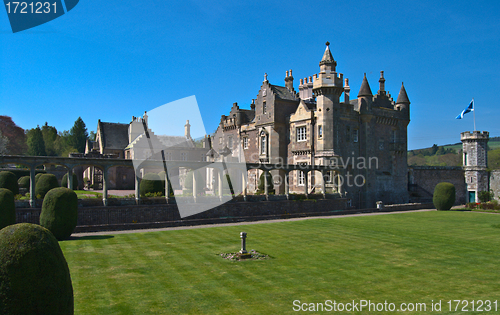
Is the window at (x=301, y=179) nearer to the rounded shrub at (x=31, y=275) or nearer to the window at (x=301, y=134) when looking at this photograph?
the window at (x=301, y=134)

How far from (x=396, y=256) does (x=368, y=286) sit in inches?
191

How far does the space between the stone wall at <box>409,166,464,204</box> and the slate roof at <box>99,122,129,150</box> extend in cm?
4483

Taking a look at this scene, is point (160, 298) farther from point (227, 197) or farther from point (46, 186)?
point (46, 186)

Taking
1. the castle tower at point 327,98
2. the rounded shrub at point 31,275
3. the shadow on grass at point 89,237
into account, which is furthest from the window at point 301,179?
the rounded shrub at point 31,275

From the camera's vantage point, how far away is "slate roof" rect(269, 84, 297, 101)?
41422mm

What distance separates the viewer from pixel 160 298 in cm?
958

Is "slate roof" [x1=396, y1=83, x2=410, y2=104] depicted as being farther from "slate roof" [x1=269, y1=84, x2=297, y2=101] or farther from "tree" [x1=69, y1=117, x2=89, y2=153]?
"tree" [x1=69, y1=117, x2=89, y2=153]

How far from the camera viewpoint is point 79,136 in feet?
298

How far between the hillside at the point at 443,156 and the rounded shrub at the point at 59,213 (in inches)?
3632

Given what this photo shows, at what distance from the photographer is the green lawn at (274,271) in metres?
9.52

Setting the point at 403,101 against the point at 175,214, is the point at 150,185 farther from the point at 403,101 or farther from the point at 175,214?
the point at 403,101

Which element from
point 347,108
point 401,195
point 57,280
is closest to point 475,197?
point 401,195

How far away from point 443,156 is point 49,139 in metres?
116

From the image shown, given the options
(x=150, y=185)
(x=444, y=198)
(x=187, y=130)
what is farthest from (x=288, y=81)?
(x=187, y=130)
